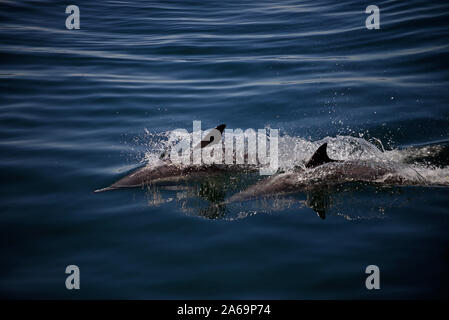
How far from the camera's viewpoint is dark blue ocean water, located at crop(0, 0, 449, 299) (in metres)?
5.36

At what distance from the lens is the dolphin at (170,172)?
7.62 metres

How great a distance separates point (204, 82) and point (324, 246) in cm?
826

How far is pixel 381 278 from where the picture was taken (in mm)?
5160

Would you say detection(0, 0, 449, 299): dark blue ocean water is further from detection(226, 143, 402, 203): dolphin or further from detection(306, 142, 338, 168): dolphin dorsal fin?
detection(306, 142, 338, 168): dolphin dorsal fin

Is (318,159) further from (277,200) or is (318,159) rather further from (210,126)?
(210,126)

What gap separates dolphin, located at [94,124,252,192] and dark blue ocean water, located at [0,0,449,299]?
0.30m

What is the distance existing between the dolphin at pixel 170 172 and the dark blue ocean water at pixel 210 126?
300 mm

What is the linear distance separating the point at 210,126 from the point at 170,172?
2.45 metres

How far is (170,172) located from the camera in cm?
789

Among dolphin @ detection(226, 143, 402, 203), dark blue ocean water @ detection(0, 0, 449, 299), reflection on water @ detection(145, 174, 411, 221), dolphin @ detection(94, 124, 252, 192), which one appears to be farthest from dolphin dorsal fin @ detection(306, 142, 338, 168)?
dolphin @ detection(94, 124, 252, 192)

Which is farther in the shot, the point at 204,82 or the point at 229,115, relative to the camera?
the point at 204,82

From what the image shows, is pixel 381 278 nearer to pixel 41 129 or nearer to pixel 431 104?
pixel 431 104

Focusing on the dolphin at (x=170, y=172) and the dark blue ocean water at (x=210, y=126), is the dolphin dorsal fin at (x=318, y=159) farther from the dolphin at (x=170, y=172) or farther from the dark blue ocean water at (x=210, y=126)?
the dolphin at (x=170, y=172)

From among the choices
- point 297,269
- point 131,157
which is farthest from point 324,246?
point 131,157
